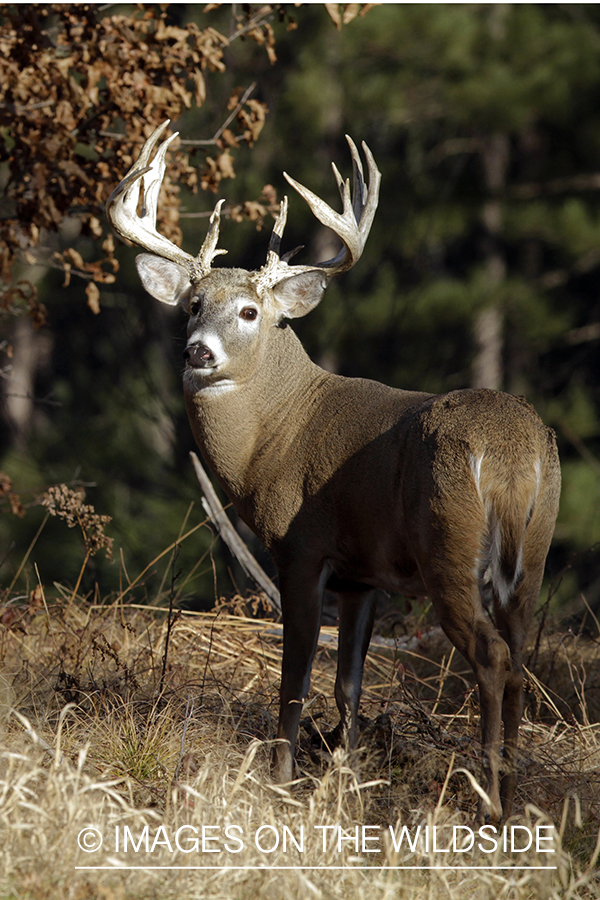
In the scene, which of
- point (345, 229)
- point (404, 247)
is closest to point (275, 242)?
point (345, 229)

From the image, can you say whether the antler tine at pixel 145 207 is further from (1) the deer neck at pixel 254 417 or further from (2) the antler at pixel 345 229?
(1) the deer neck at pixel 254 417

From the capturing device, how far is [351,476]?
170 inches

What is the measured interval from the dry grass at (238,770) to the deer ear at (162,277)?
1.64 metres

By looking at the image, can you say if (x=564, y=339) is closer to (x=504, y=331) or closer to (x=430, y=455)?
(x=504, y=331)

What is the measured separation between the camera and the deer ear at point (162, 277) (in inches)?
204

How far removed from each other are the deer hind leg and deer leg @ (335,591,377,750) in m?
0.99

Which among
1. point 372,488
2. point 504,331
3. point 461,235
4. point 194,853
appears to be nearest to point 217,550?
point 504,331

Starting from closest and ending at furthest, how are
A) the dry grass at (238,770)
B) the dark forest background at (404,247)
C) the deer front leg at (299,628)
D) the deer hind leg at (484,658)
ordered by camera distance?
the dry grass at (238,770) < the deer hind leg at (484,658) < the deer front leg at (299,628) < the dark forest background at (404,247)

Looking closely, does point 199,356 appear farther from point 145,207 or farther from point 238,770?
point 238,770

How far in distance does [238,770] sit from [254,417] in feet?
5.23

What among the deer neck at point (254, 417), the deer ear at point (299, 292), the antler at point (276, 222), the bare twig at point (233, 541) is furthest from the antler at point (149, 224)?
the bare twig at point (233, 541)

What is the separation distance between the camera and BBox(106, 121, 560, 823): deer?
3750mm

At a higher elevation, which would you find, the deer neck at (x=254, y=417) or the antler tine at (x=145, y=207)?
the antler tine at (x=145, y=207)

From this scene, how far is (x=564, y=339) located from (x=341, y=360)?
117 inches
